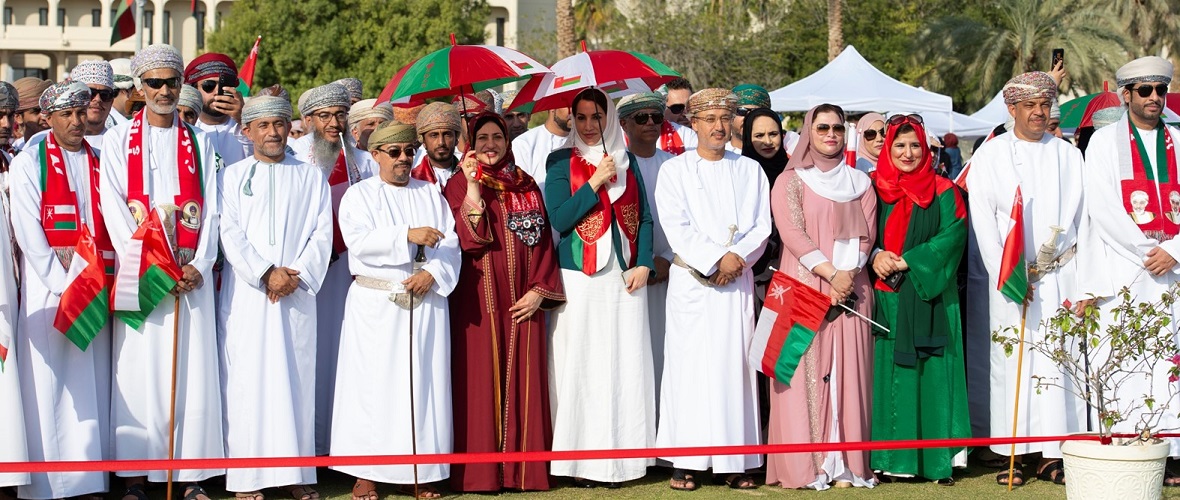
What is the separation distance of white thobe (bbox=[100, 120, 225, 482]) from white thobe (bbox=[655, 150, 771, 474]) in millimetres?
2237

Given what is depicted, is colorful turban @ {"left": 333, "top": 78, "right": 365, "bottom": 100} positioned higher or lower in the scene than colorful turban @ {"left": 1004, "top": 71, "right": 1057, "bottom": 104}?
higher

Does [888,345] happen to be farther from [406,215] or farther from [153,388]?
[153,388]

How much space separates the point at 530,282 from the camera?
6984 millimetres

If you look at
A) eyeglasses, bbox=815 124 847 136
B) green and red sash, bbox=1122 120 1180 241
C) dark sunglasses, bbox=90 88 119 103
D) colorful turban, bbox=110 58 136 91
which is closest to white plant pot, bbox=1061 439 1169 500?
green and red sash, bbox=1122 120 1180 241

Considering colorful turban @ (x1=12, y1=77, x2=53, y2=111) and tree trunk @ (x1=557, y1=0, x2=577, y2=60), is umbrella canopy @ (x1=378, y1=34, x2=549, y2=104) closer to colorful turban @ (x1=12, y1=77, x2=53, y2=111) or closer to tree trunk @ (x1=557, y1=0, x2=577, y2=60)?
colorful turban @ (x1=12, y1=77, x2=53, y2=111)

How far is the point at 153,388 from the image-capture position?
6.62 meters

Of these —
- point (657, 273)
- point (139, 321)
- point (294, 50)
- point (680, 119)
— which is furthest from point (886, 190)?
point (294, 50)

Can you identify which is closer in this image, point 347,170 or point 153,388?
point 153,388

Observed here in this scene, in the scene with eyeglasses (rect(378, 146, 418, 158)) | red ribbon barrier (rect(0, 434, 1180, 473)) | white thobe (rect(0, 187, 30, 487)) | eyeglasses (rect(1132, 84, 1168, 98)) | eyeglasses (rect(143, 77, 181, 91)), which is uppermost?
eyeglasses (rect(143, 77, 181, 91))

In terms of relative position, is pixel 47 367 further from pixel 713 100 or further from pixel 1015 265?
pixel 1015 265

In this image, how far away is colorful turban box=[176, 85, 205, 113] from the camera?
298 inches

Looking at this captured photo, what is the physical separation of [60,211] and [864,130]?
438 cm

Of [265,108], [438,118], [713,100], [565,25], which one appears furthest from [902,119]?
[565,25]

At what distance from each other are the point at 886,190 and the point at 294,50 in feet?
97.4
